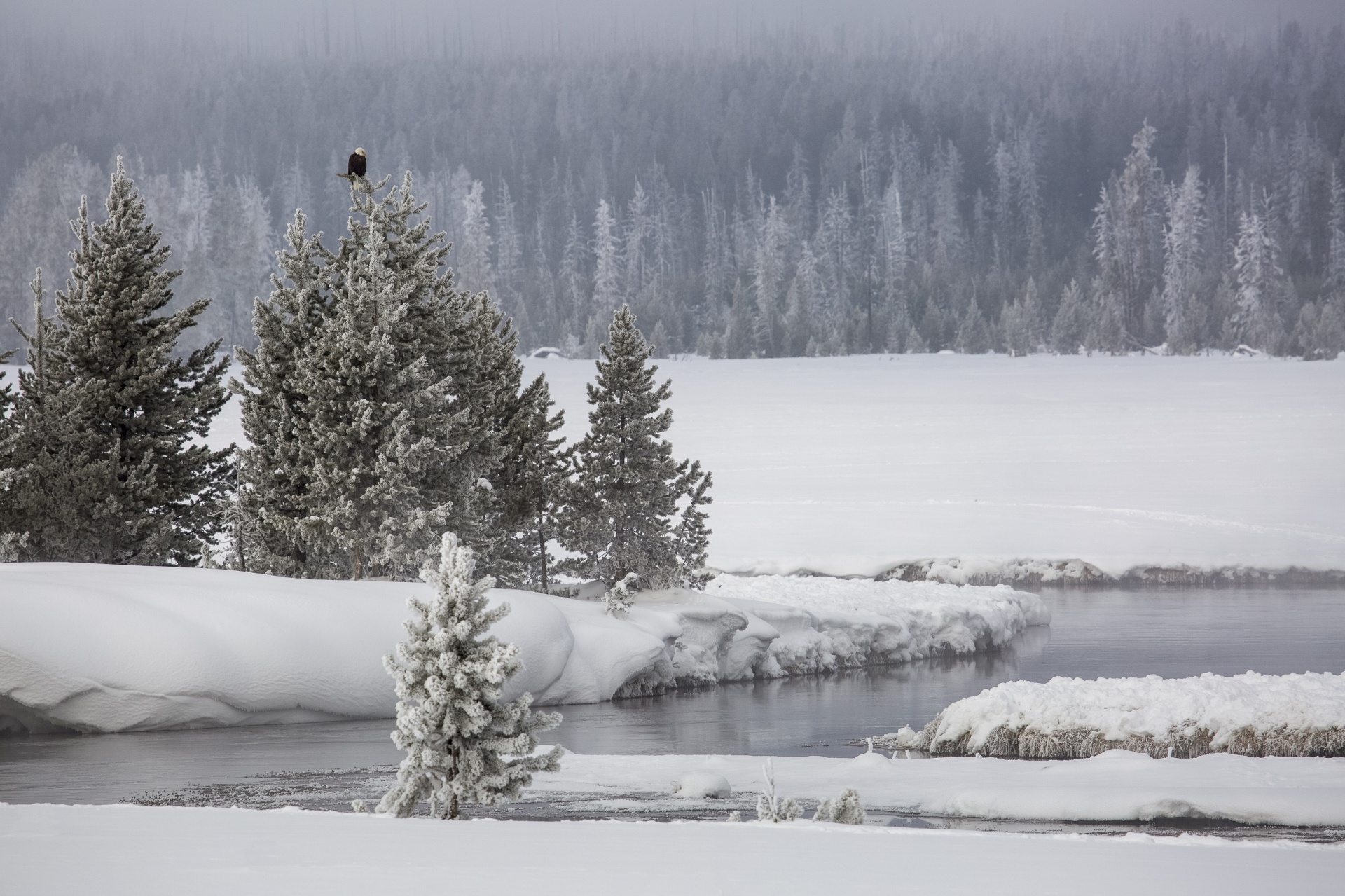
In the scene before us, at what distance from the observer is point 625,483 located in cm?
3812

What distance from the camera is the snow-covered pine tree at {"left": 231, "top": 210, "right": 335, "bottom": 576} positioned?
3331 cm

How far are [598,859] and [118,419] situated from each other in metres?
26.4

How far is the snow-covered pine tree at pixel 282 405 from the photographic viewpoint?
3331cm

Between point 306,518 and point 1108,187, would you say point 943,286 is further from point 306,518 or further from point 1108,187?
point 306,518

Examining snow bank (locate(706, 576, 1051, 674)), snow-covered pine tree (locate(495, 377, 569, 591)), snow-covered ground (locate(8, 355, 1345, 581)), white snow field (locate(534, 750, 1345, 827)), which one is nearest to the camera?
white snow field (locate(534, 750, 1345, 827))

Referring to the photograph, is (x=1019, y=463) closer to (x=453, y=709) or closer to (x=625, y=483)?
(x=625, y=483)

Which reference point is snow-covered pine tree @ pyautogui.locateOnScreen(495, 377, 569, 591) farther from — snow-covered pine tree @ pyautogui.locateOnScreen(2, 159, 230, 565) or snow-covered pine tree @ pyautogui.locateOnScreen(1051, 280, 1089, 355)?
snow-covered pine tree @ pyautogui.locateOnScreen(1051, 280, 1089, 355)

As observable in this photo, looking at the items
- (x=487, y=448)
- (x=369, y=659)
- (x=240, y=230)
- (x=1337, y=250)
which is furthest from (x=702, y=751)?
(x=1337, y=250)

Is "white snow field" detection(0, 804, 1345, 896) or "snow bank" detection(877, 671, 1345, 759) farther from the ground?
"white snow field" detection(0, 804, 1345, 896)

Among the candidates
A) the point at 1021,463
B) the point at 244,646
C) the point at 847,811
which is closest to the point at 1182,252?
the point at 1021,463

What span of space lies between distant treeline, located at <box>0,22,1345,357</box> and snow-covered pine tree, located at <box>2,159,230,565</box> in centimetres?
9184

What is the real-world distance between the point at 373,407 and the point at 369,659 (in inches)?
263

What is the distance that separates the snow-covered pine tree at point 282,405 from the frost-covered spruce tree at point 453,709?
1996cm

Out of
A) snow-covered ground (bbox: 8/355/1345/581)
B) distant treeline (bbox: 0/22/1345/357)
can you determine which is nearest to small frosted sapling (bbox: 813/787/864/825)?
snow-covered ground (bbox: 8/355/1345/581)
